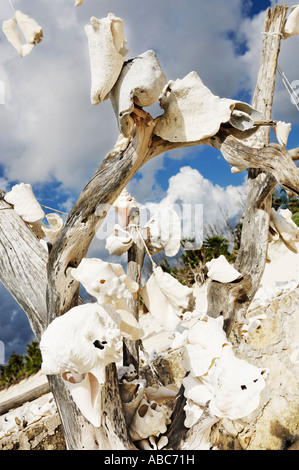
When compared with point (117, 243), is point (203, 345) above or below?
below

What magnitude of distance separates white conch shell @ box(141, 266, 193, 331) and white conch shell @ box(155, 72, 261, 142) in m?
0.63

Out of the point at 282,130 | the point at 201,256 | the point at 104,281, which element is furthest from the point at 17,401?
the point at 201,256

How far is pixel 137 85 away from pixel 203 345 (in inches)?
43.1

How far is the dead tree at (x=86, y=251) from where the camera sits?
134 centimetres

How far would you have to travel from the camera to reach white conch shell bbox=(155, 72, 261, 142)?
4.70 feet

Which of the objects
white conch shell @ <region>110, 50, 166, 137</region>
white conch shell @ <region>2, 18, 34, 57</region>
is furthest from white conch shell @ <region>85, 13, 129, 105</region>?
white conch shell @ <region>2, 18, 34, 57</region>

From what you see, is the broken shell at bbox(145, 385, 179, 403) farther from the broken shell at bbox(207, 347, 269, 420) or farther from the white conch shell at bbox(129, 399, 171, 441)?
the broken shell at bbox(207, 347, 269, 420)

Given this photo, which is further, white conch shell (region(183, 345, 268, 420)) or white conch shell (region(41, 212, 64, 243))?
white conch shell (region(41, 212, 64, 243))

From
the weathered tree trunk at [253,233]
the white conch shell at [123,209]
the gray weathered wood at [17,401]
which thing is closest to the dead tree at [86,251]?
the weathered tree trunk at [253,233]

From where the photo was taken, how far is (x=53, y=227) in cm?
159

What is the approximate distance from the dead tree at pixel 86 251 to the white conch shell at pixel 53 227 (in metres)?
0.11

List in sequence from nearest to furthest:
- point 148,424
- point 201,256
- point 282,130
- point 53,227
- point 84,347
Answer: point 84,347 → point 148,424 → point 53,227 → point 282,130 → point 201,256

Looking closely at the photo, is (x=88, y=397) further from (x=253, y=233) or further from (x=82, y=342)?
(x=253, y=233)

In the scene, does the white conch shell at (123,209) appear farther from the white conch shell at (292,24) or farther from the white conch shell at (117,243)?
the white conch shell at (292,24)
